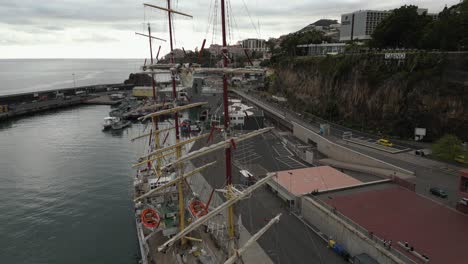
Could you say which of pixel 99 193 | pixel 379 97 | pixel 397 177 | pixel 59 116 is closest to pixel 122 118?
pixel 59 116

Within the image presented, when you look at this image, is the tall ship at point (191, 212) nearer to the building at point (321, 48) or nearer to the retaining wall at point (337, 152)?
the retaining wall at point (337, 152)

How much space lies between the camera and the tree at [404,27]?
6381 cm

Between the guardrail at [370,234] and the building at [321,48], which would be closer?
the guardrail at [370,234]

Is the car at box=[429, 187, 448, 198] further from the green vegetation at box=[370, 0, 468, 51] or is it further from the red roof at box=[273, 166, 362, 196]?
the green vegetation at box=[370, 0, 468, 51]

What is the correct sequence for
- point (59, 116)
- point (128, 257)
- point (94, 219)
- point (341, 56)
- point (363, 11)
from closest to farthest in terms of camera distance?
point (128, 257)
point (94, 219)
point (341, 56)
point (59, 116)
point (363, 11)

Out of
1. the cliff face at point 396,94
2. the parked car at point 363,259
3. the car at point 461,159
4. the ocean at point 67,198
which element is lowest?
the ocean at point 67,198

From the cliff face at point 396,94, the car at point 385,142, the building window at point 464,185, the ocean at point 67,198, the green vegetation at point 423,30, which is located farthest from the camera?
the green vegetation at point 423,30

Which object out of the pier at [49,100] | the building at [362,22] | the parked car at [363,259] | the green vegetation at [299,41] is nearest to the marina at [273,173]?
the parked car at [363,259]

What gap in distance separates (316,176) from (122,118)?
6586 cm

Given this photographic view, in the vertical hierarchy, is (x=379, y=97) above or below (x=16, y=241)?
above

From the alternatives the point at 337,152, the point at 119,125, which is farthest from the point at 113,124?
the point at 337,152

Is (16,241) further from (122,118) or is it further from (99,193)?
(122,118)

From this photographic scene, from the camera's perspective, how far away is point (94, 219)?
1353 inches

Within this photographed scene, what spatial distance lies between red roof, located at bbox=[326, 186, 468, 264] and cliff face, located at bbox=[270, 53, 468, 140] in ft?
73.7
